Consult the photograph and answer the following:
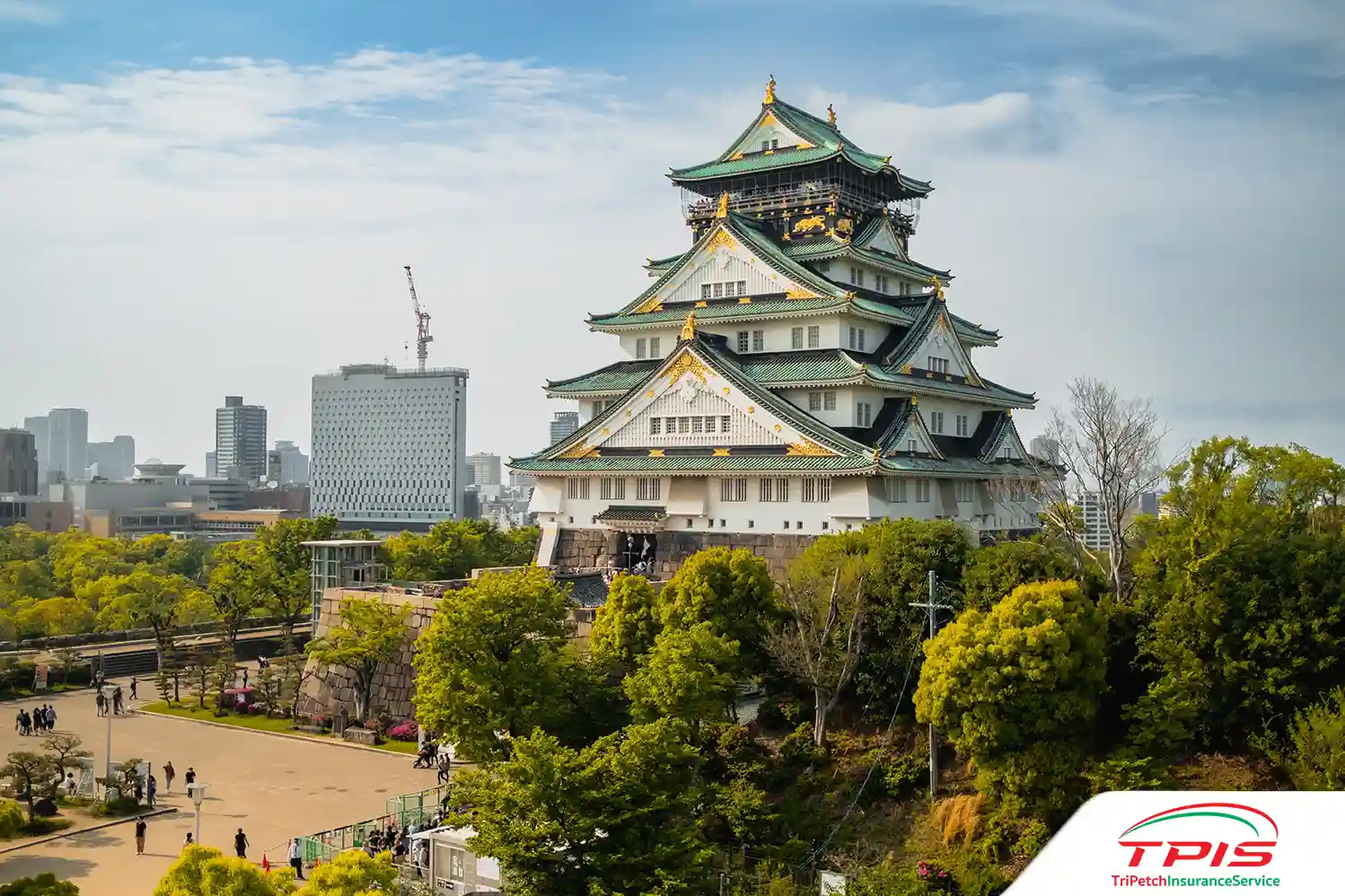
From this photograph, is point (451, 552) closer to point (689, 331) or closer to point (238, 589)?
point (238, 589)

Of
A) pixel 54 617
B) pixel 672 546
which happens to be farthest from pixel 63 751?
pixel 54 617

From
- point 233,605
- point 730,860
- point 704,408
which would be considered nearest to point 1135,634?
point 730,860

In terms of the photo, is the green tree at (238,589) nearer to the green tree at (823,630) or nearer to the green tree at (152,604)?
the green tree at (152,604)

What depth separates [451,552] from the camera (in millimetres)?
63469

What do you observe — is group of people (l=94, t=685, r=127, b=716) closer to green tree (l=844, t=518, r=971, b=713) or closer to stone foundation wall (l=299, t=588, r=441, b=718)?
stone foundation wall (l=299, t=588, r=441, b=718)

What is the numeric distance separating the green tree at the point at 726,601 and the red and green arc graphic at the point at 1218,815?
2541cm

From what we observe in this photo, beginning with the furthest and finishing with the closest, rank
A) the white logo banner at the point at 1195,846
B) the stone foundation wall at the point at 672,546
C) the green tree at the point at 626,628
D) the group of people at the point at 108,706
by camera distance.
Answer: the group of people at the point at 108,706 → the stone foundation wall at the point at 672,546 → the green tree at the point at 626,628 → the white logo banner at the point at 1195,846

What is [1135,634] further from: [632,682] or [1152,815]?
[1152,815]

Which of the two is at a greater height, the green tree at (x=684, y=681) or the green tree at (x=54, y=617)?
the green tree at (x=684, y=681)

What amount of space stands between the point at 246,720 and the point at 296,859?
2202 cm

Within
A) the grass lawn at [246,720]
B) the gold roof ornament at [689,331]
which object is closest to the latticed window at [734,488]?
the gold roof ornament at [689,331]

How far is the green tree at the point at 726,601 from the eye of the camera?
116 feet

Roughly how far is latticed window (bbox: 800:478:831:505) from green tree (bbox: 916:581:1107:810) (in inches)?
715

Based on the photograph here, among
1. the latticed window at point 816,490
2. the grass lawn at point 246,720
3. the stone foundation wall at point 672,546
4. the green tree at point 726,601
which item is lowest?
the grass lawn at point 246,720
